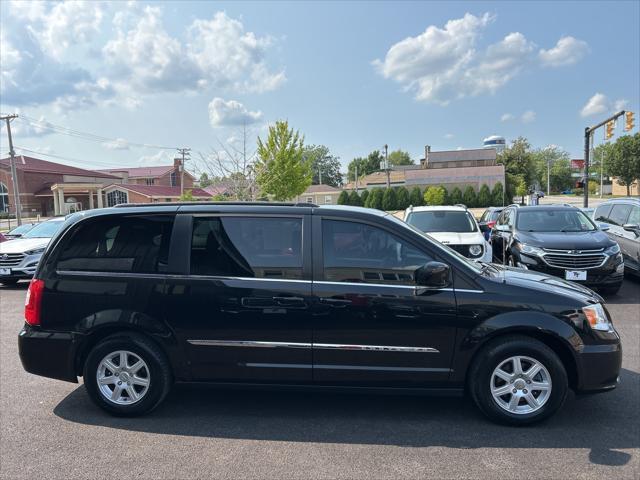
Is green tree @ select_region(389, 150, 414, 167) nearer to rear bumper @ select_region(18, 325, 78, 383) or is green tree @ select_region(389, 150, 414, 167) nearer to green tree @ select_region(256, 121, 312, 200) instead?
green tree @ select_region(256, 121, 312, 200)

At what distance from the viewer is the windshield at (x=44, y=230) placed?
38.2 ft

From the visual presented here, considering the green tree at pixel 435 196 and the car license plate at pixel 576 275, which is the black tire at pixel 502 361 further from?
the green tree at pixel 435 196

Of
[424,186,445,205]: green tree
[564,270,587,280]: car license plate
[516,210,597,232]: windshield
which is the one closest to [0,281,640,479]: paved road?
[564,270,587,280]: car license plate

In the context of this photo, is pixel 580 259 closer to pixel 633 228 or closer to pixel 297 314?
pixel 633 228

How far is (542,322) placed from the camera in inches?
143

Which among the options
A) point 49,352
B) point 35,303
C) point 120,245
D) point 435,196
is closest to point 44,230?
point 35,303

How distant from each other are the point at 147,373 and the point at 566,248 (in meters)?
7.28

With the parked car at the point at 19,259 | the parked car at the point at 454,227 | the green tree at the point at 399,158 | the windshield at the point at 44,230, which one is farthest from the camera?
the green tree at the point at 399,158

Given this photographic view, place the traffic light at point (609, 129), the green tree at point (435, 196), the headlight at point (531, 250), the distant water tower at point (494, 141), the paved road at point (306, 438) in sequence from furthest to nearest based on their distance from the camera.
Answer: the distant water tower at point (494, 141)
the green tree at point (435, 196)
the traffic light at point (609, 129)
the headlight at point (531, 250)
the paved road at point (306, 438)

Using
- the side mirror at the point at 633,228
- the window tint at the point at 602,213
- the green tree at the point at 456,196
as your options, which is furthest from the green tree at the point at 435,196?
the side mirror at the point at 633,228

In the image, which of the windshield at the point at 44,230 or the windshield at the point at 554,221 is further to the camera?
the windshield at the point at 44,230

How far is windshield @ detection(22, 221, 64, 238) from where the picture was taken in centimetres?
1165

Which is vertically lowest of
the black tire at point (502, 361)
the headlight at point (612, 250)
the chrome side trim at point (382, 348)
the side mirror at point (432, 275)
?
the black tire at point (502, 361)

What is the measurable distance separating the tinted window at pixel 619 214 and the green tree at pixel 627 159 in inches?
2543
